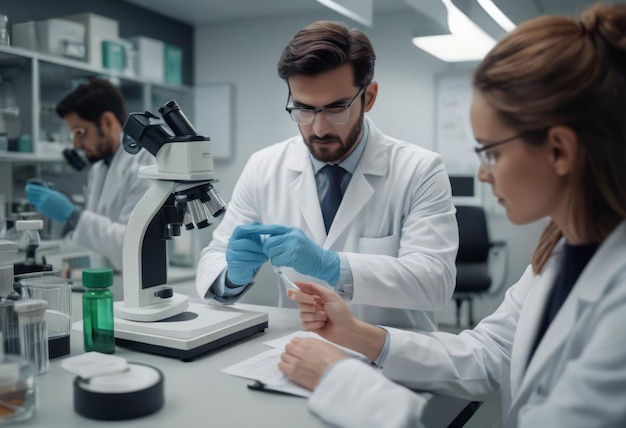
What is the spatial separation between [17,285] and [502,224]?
320 cm

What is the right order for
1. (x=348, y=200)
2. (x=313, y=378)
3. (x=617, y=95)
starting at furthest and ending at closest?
(x=348, y=200), (x=313, y=378), (x=617, y=95)

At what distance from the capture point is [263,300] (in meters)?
3.47

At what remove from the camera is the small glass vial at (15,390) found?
790 millimetres

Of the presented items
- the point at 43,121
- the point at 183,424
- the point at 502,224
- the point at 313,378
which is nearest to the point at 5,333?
the point at 183,424

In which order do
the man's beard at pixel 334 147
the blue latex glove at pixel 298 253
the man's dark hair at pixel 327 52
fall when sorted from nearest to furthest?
the blue latex glove at pixel 298 253 → the man's dark hair at pixel 327 52 → the man's beard at pixel 334 147

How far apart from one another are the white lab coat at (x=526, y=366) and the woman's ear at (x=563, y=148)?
139 millimetres

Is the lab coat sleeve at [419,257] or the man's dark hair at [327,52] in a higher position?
the man's dark hair at [327,52]

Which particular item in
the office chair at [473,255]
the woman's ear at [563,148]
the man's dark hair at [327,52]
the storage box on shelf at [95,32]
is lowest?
the office chair at [473,255]

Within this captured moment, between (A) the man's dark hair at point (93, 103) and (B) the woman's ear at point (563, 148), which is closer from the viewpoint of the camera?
(B) the woman's ear at point (563, 148)

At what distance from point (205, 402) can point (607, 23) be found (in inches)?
33.9

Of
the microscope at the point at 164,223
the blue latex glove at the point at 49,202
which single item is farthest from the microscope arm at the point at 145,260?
the blue latex glove at the point at 49,202

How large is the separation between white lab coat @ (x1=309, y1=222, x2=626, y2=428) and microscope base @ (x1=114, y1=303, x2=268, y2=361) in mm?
334

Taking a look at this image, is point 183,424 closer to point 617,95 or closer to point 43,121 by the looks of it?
point 617,95

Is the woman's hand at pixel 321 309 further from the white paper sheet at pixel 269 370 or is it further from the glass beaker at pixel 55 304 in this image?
the glass beaker at pixel 55 304
